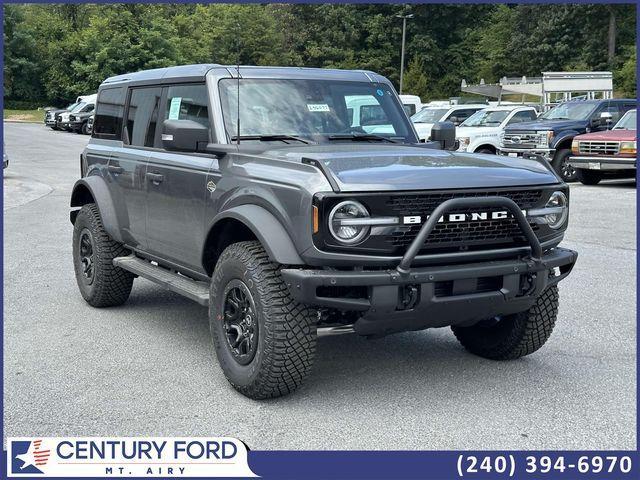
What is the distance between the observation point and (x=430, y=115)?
2492 centimetres

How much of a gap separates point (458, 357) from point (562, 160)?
14940 mm

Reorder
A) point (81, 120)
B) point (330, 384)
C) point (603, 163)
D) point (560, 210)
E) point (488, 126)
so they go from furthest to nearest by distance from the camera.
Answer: point (81, 120) → point (488, 126) → point (603, 163) → point (330, 384) → point (560, 210)

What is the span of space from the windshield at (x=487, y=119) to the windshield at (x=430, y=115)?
6.42 feet

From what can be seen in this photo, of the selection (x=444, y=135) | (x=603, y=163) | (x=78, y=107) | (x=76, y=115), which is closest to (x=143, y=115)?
(x=444, y=135)

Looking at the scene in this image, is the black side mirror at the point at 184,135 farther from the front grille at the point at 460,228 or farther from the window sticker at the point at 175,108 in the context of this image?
the front grille at the point at 460,228

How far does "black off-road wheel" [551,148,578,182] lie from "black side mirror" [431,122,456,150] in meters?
14.0

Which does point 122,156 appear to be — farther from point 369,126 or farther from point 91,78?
point 91,78

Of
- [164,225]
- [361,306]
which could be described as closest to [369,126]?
[164,225]

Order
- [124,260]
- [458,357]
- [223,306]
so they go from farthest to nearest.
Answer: [124,260] → [458,357] → [223,306]

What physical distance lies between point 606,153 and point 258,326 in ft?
48.5

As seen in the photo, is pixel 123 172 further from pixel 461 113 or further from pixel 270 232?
pixel 461 113

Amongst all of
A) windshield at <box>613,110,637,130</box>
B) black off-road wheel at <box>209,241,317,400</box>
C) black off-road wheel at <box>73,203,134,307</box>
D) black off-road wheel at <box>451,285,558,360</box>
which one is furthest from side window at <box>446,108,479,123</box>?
black off-road wheel at <box>209,241,317,400</box>

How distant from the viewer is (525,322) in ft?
17.4

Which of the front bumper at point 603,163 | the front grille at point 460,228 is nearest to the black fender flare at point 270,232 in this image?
the front grille at point 460,228
